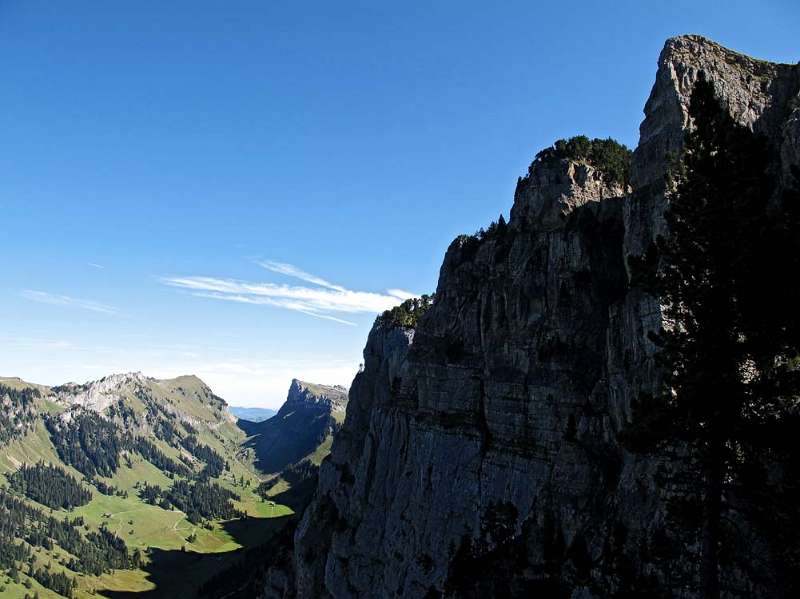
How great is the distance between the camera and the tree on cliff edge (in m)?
23.6

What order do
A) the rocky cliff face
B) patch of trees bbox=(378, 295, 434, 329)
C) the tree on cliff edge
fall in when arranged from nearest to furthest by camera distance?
the tree on cliff edge
the rocky cliff face
patch of trees bbox=(378, 295, 434, 329)

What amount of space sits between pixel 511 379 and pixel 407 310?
85.9 metres

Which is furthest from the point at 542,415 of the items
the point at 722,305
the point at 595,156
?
the point at 722,305

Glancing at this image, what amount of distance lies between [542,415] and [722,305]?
40305 millimetres

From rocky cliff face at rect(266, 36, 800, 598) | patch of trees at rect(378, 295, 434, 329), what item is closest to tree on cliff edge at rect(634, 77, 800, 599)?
rocky cliff face at rect(266, 36, 800, 598)

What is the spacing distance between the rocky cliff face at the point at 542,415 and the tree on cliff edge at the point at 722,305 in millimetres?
9500

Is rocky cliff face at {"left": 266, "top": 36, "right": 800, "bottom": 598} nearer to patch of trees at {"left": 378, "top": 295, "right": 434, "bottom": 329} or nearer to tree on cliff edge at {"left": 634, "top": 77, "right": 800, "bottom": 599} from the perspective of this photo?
tree on cliff edge at {"left": 634, "top": 77, "right": 800, "bottom": 599}

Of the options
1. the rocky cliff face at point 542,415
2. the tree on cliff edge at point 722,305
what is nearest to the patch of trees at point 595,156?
the rocky cliff face at point 542,415

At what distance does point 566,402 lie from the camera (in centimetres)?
6069

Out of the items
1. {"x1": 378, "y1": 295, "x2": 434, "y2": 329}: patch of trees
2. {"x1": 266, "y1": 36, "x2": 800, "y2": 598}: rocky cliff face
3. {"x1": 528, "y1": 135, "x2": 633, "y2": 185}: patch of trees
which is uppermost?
{"x1": 528, "y1": 135, "x2": 633, "y2": 185}: patch of trees

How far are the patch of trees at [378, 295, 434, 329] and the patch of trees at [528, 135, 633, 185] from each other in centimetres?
7309

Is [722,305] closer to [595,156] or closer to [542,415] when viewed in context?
[542,415]

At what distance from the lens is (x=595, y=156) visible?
241 ft

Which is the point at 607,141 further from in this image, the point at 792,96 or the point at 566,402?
the point at 566,402
